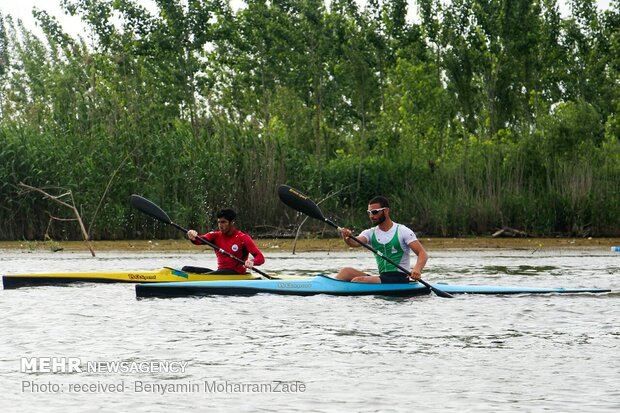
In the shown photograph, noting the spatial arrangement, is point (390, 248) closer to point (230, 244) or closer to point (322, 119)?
point (230, 244)

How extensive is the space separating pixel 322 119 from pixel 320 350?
112 feet

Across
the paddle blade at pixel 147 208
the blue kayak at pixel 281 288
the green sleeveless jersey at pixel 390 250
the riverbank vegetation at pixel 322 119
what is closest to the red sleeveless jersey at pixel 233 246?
the blue kayak at pixel 281 288

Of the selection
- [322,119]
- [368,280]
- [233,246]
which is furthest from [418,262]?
[322,119]

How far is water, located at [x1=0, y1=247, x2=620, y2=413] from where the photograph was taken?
823 centimetres

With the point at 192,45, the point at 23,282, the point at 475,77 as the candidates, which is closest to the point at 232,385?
the point at 23,282

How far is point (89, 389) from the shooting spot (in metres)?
8.58

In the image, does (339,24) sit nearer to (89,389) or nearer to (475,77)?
(475,77)

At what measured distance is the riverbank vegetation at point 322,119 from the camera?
2612 cm

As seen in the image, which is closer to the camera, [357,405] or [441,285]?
[357,405]

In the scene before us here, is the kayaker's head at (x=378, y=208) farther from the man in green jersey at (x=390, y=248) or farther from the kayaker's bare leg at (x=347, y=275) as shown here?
the kayaker's bare leg at (x=347, y=275)

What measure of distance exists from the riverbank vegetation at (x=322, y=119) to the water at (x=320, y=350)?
901 centimetres

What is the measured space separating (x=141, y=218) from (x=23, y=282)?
9.95 m

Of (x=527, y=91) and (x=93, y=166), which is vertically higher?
(x=527, y=91)

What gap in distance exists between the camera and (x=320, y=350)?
34.7 ft
